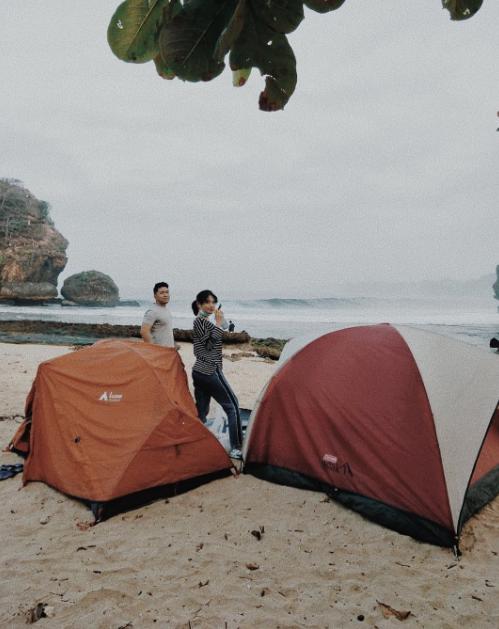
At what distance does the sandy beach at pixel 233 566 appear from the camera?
90.0 inches

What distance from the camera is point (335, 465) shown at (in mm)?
3566

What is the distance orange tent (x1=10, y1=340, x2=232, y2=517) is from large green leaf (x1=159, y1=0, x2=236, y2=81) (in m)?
3.09

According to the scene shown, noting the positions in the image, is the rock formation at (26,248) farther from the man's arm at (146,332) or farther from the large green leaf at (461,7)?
the large green leaf at (461,7)

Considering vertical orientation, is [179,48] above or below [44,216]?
below

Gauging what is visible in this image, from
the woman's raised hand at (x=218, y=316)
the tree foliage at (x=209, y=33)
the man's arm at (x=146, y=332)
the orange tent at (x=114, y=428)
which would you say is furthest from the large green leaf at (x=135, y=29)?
the man's arm at (x=146, y=332)

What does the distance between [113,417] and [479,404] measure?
319 centimetres

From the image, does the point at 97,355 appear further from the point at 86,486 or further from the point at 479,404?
A: the point at 479,404

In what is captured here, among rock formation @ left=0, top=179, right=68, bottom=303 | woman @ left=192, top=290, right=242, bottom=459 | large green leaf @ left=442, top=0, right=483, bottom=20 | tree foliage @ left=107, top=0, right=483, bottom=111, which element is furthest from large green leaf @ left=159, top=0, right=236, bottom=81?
rock formation @ left=0, top=179, right=68, bottom=303

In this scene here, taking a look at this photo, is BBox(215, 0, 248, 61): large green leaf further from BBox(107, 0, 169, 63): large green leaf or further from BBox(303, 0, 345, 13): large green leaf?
BBox(107, 0, 169, 63): large green leaf

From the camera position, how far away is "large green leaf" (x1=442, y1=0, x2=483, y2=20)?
1.04 meters

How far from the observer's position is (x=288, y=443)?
3912 mm

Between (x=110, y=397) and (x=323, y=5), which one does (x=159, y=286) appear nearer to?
(x=110, y=397)

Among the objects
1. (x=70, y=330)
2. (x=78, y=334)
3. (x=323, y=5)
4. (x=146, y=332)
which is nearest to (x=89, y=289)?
(x=70, y=330)

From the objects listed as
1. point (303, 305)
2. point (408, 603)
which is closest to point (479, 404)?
point (408, 603)
